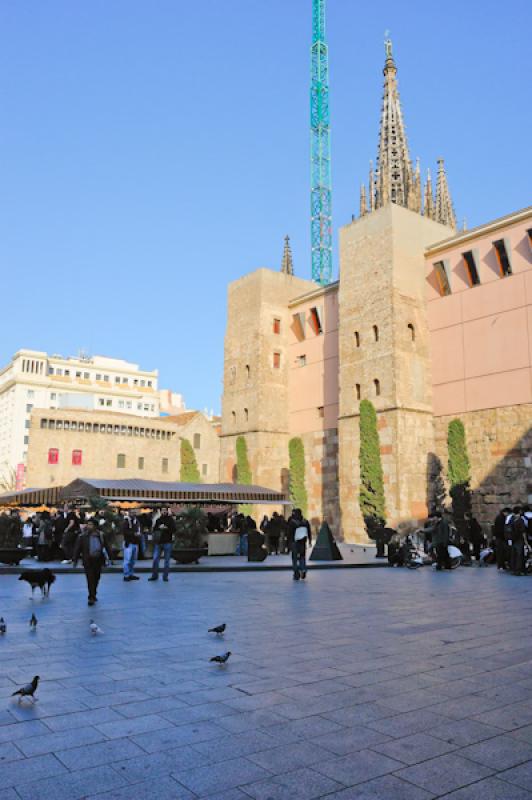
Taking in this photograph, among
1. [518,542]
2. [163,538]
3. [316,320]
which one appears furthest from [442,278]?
[163,538]

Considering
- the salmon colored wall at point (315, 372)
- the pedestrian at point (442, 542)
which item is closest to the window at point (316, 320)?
the salmon colored wall at point (315, 372)

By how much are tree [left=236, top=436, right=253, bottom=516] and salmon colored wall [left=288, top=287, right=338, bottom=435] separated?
115 inches

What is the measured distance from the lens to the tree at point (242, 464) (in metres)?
35.6

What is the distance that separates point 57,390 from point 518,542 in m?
79.9

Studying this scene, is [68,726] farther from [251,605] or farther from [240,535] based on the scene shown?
[240,535]

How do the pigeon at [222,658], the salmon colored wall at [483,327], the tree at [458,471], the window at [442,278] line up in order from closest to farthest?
1. the pigeon at [222,658]
2. the salmon colored wall at [483,327]
3. the tree at [458,471]
4. the window at [442,278]

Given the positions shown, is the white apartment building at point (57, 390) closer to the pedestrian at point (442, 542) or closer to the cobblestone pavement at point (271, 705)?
the pedestrian at point (442, 542)

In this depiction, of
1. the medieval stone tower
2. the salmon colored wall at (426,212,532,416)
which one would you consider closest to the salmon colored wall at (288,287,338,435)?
the medieval stone tower

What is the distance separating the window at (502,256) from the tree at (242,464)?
53.5ft

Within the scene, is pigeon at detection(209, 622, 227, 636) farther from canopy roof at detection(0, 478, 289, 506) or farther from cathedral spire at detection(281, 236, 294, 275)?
cathedral spire at detection(281, 236, 294, 275)

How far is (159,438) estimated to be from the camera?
58.6 metres

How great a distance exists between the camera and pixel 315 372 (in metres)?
36.2

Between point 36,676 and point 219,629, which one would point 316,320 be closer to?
point 219,629

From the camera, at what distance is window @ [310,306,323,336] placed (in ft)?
120
